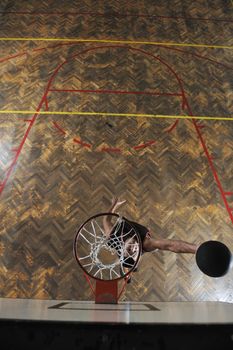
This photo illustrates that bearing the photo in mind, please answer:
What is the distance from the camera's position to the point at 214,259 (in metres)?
3.76

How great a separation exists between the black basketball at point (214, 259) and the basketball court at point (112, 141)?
0.40 meters

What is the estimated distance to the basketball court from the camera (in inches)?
197

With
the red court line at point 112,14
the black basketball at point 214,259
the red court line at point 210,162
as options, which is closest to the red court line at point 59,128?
the red court line at point 210,162

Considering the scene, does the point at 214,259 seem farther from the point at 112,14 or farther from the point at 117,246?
the point at 112,14

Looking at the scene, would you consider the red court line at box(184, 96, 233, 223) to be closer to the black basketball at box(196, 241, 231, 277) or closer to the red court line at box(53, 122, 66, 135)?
the black basketball at box(196, 241, 231, 277)

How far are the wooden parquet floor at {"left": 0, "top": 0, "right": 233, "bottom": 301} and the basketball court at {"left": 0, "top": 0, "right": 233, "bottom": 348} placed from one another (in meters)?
0.02

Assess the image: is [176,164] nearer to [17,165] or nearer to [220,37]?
[17,165]

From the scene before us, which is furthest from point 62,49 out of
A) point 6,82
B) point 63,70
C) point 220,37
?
point 220,37

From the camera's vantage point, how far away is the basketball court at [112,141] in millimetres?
5000

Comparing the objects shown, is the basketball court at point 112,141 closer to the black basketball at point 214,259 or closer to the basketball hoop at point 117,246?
the basketball hoop at point 117,246

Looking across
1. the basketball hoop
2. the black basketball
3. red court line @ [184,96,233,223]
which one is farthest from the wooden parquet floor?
the black basketball

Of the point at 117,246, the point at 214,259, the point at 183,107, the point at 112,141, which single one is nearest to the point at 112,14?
the point at 183,107

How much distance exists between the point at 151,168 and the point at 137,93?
76.6 inches

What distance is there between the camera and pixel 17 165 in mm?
6090
